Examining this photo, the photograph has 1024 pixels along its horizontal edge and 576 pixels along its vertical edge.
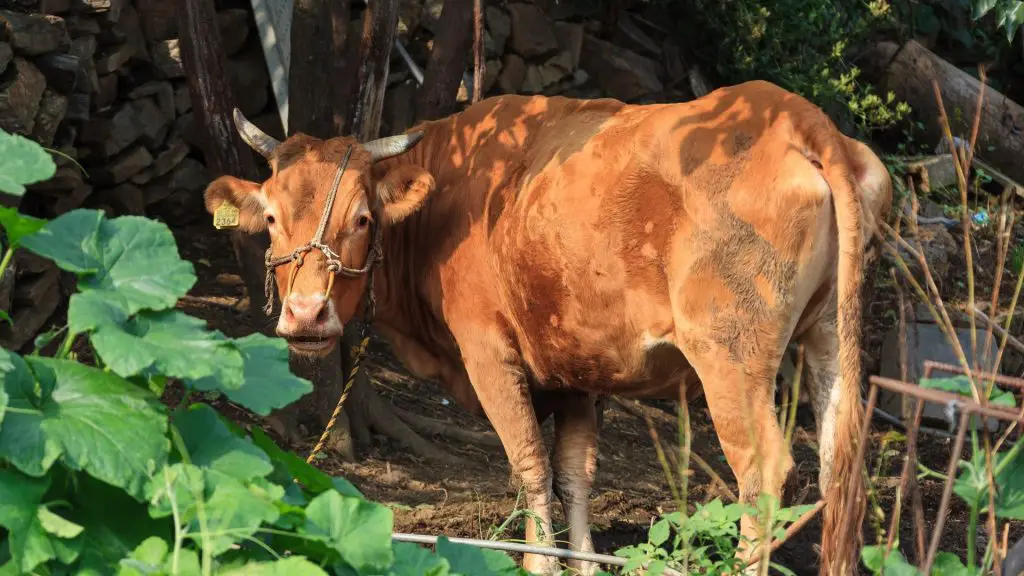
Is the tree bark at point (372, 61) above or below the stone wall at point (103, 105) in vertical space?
above

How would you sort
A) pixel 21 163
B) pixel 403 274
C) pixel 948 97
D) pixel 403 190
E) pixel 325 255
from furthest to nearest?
pixel 948 97 < pixel 403 274 < pixel 403 190 < pixel 325 255 < pixel 21 163

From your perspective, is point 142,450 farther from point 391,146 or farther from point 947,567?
point 391,146

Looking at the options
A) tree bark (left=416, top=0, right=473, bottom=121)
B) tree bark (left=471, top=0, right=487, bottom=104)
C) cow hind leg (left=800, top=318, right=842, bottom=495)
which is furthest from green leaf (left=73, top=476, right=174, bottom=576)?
tree bark (left=416, top=0, right=473, bottom=121)

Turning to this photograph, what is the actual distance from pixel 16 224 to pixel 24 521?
1.89ft

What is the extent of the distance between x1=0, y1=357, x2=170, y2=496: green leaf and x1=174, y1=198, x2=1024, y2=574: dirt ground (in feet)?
10.0

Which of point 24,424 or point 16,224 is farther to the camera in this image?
point 16,224

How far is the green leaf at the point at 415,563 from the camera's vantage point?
2.46m

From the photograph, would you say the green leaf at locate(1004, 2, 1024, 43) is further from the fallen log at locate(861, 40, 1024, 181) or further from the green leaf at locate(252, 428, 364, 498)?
the fallen log at locate(861, 40, 1024, 181)

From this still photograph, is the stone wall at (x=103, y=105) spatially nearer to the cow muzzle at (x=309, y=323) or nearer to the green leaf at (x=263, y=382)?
the cow muzzle at (x=309, y=323)

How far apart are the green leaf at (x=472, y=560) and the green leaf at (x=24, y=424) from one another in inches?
31.8

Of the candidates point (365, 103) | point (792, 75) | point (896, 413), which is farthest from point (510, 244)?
point (792, 75)

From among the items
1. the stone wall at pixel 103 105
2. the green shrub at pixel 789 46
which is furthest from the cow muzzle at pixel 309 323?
the green shrub at pixel 789 46

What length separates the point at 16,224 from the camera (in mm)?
2416

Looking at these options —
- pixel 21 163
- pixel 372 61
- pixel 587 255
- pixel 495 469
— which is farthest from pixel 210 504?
pixel 495 469
